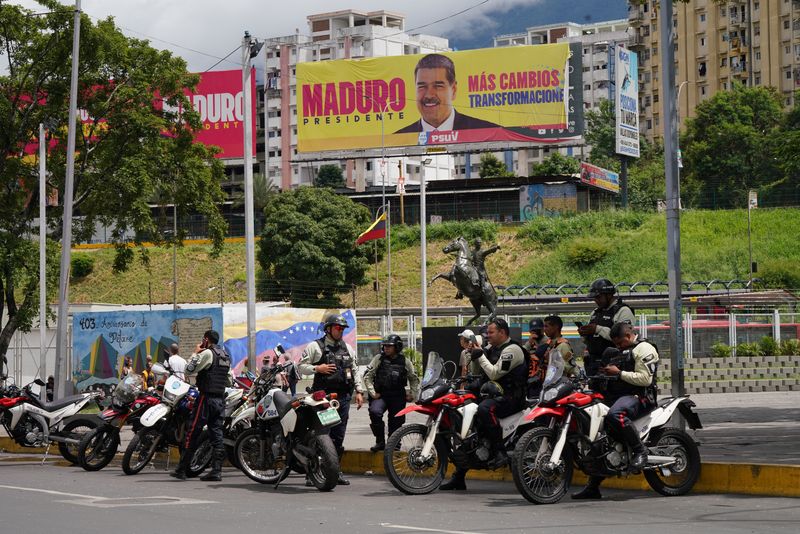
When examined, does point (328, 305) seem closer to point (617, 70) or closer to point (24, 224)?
point (617, 70)

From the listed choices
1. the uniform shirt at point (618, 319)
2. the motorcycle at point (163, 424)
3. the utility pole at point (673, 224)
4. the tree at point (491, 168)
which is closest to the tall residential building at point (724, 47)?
the tree at point (491, 168)

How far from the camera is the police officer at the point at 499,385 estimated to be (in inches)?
481

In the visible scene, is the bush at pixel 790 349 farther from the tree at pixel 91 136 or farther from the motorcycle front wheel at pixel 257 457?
the motorcycle front wheel at pixel 257 457

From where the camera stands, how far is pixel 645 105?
120 m

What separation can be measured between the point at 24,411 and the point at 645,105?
10759 centimetres

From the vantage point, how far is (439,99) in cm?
7288

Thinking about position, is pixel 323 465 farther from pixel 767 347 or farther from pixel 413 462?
pixel 767 347

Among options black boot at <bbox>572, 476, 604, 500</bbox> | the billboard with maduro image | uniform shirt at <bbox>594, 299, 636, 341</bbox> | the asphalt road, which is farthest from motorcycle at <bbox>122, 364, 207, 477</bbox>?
the billboard with maduro image

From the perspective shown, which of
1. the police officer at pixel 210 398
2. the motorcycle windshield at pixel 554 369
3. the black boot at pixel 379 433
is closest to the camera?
the motorcycle windshield at pixel 554 369

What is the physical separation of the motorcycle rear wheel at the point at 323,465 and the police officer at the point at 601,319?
107 inches

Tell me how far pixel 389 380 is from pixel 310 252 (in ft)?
172

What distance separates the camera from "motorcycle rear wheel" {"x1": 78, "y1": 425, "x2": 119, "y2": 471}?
16062 mm

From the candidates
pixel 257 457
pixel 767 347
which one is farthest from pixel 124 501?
pixel 767 347

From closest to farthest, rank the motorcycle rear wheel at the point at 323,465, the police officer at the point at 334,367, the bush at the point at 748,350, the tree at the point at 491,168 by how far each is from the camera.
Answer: the motorcycle rear wheel at the point at 323,465, the police officer at the point at 334,367, the bush at the point at 748,350, the tree at the point at 491,168
